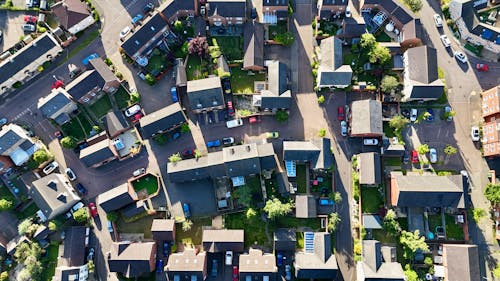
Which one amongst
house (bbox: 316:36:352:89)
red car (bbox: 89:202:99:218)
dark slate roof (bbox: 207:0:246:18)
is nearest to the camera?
house (bbox: 316:36:352:89)

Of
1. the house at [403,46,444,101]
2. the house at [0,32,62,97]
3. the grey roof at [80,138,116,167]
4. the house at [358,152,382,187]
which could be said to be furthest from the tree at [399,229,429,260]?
the house at [0,32,62,97]

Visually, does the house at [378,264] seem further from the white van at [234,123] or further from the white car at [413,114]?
the white van at [234,123]

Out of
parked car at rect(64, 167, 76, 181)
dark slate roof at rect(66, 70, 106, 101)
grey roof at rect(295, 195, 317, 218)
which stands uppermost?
dark slate roof at rect(66, 70, 106, 101)

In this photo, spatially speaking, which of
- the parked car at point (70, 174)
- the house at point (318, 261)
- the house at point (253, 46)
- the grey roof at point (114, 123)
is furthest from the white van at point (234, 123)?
the parked car at point (70, 174)

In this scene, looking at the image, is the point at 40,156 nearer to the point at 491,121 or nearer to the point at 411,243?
the point at 411,243

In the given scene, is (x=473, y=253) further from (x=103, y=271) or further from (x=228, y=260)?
(x=103, y=271)

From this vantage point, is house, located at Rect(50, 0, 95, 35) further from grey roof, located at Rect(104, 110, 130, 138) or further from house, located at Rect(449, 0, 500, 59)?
house, located at Rect(449, 0, 500, 59)
